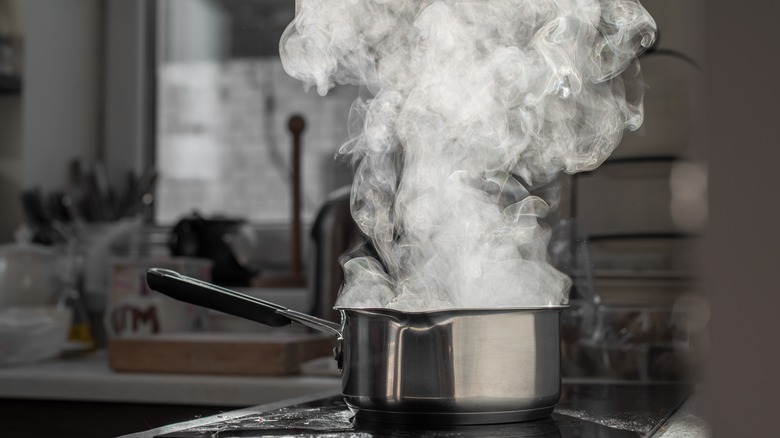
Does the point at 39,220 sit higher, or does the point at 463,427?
the point at 39,220

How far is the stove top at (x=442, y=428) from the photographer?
67 cm

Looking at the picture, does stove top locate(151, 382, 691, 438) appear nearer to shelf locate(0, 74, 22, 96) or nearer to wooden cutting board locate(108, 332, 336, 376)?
wooden cutting board locate(108, 332, 336, 376)

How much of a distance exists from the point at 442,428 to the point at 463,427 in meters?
0.02

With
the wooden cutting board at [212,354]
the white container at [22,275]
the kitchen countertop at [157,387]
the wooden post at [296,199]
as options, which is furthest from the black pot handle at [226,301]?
the wooden post at [296,199]

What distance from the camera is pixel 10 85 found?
6.62ft

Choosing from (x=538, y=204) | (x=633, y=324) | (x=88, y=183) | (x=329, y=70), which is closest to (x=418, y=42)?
(x=329, y=70)

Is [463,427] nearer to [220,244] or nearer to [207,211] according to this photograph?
[220,244]

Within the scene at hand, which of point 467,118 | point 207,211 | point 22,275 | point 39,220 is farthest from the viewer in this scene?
point 207,211

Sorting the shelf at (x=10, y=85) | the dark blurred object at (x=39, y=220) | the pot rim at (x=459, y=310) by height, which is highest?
the shelf at (x=10, y=85)

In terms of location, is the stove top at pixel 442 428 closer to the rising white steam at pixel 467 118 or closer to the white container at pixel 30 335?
the rising white steam at pixel 467 118

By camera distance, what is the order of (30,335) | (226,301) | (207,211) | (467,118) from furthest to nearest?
(207,211)
(30,335)
(467,118)
(226,301)

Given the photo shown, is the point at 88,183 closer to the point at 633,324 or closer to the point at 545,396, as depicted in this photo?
the point at 633,324

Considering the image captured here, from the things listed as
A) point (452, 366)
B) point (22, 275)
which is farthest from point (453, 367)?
point (22, 275)

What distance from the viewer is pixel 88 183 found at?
212 cm
